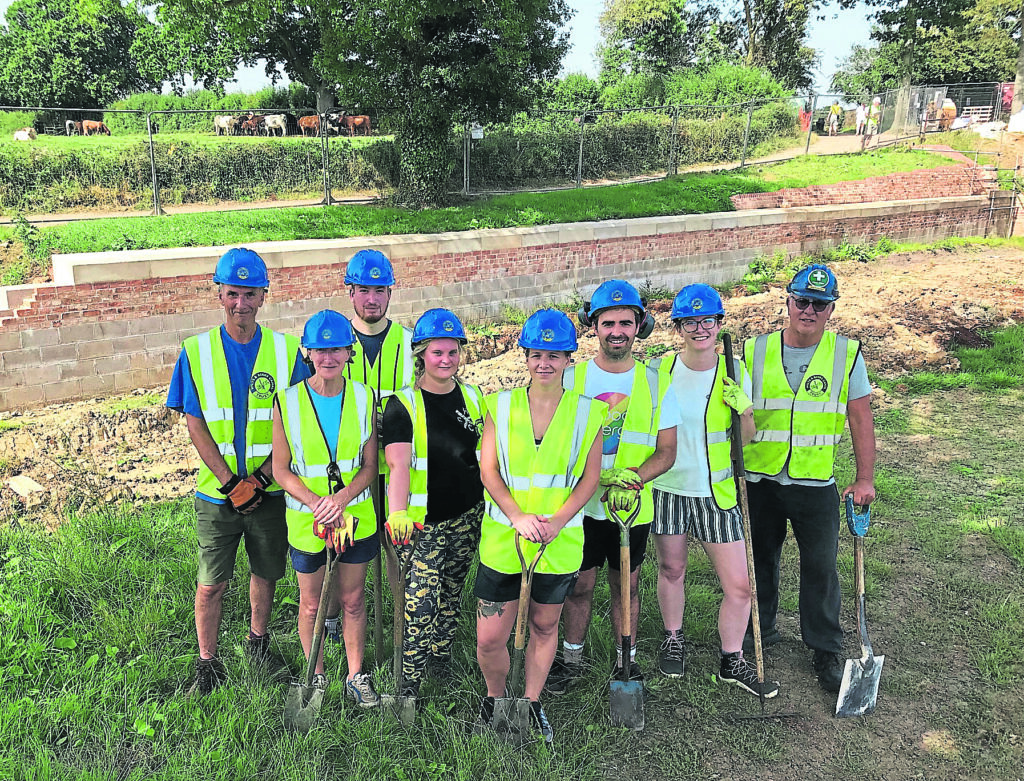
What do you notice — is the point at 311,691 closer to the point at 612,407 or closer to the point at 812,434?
the point at 612,407

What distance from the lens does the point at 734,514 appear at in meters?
3.71

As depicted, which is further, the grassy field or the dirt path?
the dirt path

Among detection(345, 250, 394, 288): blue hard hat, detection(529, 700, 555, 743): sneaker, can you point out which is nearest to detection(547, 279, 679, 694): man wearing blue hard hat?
detection(529, 700, 555, 743): sneaker

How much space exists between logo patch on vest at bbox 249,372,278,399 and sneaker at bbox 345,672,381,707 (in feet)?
4.57

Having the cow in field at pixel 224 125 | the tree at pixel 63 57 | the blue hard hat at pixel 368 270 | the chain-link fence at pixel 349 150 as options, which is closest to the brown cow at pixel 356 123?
the chain-link fence at pixel 349 150

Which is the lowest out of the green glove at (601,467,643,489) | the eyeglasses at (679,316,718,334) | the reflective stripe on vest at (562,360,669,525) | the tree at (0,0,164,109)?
the green glove at (601,467,643,489)

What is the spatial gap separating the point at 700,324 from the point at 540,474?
1.11 meters

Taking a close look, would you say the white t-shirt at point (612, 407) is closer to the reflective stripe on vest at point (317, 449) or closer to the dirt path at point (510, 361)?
the reflective stripe on vest at point (317, 449)

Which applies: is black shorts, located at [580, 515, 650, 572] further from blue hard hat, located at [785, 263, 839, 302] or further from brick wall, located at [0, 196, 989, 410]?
brick wall, located at [0, 196, 989, 410]

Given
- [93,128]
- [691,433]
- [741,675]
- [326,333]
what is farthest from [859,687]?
[93,128]

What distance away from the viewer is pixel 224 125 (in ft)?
53.7

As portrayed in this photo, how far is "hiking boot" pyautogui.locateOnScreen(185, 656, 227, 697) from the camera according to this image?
3.64m

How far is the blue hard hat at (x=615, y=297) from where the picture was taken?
343cm

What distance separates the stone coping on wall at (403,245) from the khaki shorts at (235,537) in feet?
19.4
